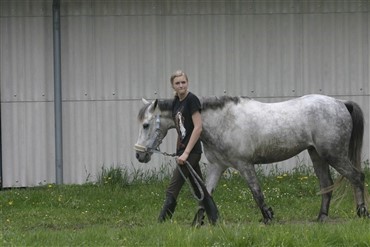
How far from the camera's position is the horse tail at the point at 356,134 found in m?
10.5

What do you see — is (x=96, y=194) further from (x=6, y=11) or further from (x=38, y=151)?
(x=6, y=11)

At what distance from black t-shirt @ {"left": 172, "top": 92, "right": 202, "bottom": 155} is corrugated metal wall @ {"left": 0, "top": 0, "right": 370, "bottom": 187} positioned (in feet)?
15.9

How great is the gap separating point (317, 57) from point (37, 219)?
588 centimetres

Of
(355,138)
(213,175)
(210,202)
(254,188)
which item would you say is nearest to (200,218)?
(210,202)

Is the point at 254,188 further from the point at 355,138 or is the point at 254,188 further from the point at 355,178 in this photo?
the point at 355,138

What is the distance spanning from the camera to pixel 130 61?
14844mm

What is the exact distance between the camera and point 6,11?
14.8 meters

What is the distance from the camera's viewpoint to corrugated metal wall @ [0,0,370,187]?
48.6 feet

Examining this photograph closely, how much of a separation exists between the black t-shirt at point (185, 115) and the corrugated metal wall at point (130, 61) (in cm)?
484

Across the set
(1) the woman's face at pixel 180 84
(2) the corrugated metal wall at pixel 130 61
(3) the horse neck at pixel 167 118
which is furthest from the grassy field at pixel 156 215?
(1) the woman's face at pixel 180 84

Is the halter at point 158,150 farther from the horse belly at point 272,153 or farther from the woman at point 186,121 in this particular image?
the horse belly at point 272,153

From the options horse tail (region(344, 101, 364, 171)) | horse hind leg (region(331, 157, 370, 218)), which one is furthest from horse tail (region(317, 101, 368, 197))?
horse hind leg (region(331, 157, 370, 218))

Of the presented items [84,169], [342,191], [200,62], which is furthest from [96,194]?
[342,191]

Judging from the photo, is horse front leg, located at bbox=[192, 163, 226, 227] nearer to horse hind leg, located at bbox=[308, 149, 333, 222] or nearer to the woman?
the woman
